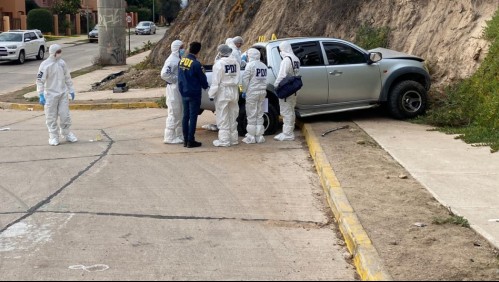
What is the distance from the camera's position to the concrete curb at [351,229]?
6047mm

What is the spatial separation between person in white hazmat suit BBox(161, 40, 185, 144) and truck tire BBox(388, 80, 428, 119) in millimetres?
4383

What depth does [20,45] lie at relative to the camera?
37594mm

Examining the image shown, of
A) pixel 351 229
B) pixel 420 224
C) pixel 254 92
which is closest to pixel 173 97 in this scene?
pixel 254 92

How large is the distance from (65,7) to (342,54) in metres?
61.2

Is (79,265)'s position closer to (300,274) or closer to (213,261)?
(213,261)

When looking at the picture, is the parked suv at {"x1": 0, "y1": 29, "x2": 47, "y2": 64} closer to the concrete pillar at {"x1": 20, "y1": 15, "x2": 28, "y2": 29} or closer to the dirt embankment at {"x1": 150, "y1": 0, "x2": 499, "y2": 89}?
the dirt embankment at {"x1": 150, "y1": 0, "x2": 499, "y2": 89}

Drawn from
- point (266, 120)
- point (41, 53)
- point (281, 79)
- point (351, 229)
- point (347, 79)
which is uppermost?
point (281, 79)

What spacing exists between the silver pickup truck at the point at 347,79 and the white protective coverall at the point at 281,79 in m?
0.67

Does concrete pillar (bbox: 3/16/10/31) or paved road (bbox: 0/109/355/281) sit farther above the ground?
paved road (bbox: 0/109/355/281)

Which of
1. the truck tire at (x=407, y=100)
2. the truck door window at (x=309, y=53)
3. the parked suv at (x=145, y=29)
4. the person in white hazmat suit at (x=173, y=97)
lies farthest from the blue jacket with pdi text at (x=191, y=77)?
the parked suv at (x=145, y=29)

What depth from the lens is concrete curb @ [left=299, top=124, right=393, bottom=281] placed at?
19.8ft

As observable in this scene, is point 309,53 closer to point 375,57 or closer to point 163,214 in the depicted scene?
point 375,57

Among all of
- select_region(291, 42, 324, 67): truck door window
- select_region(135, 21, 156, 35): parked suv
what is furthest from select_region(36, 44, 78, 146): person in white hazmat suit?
select_region(135, 21, 156, 35): parked suv

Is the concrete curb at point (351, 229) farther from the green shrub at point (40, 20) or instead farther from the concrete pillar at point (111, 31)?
the green shrub at point (40, 20)
